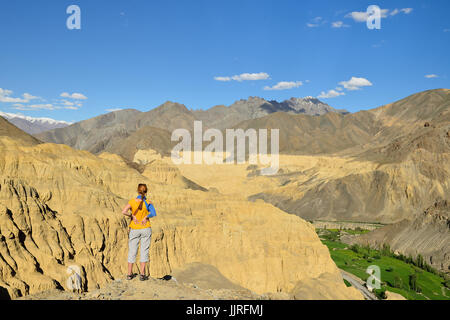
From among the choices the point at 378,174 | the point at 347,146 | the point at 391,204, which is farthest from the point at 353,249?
the point at 347,146

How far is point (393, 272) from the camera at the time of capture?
59906 millimetres

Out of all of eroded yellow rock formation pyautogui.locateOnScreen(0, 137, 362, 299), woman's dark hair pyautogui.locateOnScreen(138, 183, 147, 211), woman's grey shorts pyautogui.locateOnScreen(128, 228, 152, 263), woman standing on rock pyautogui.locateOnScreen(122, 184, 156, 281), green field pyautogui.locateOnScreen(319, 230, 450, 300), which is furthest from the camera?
green field pyautogui.locateOnScreen(319, 230, 450, 300)

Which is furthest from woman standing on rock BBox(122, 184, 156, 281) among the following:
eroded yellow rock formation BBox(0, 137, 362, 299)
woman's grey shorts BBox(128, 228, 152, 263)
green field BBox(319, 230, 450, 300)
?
green field BBox(319, 230, 450, 300)

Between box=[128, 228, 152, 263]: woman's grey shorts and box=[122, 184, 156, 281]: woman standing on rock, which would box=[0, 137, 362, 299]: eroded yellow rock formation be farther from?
box=[122, 184, 156, 281]: woman standing on rock

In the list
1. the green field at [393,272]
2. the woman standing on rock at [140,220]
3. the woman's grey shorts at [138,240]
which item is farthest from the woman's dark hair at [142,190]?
the green field at [393,272]

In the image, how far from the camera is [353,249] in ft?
251

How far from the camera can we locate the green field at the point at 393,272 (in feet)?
171

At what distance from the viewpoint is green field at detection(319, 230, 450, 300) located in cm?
5212

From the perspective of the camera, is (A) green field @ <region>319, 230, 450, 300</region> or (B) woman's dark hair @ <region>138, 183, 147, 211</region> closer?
(B) woman's dark hair @ <region>138, 183, 147, 211</region>

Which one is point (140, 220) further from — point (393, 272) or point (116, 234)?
point (393, 272)
